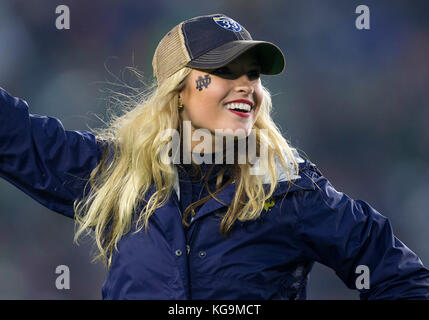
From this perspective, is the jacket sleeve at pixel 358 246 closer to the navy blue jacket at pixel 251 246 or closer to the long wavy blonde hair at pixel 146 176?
the navy blue jacket at pixel 251 246

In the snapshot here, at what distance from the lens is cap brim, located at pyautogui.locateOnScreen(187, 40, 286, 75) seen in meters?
1.85

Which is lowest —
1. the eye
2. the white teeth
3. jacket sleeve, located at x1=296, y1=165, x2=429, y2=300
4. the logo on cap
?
jacket sleeve, located at x1=296, y1=165, x2=429, y2=300

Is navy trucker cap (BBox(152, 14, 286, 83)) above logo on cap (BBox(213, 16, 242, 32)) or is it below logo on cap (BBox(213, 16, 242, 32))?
below

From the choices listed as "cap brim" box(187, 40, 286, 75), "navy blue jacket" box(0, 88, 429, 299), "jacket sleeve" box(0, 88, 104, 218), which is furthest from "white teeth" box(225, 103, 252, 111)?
"jacket sleeve" box(0, 88, 104, 218)

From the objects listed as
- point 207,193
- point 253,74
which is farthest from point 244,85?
point 207,193

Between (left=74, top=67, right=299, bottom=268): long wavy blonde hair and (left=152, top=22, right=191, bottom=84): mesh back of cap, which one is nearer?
(left=74, top=67, right=299, bottom=268): long wavy blonde hair

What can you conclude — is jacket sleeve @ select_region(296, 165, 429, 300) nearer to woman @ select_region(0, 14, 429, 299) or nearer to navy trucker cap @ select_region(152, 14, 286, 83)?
woman @ select_region(0, 14, 429, 299)

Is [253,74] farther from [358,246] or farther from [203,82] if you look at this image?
[358,246]

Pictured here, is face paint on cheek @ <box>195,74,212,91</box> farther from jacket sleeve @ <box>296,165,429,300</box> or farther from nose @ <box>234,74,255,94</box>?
jacket sleeve @ <box>296,165,429,300</box>

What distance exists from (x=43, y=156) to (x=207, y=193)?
0.48m

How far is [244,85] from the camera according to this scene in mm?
1897

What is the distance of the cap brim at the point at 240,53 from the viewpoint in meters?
1.85

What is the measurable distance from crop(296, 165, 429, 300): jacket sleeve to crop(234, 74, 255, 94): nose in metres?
0.32

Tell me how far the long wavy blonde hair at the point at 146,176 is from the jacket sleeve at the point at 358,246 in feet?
0.44
